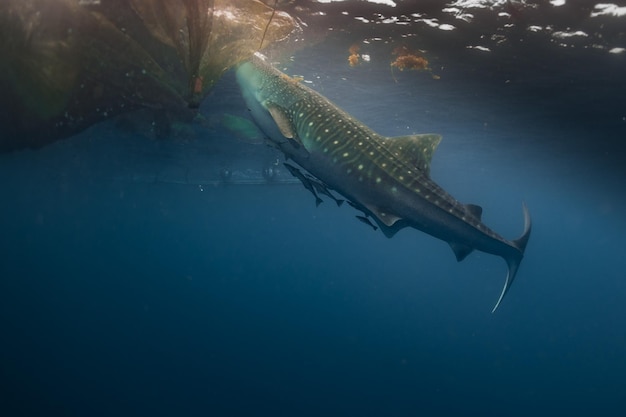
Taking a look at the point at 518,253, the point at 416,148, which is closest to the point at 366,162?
the point at 416,148

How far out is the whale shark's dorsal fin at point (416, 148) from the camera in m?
4.36

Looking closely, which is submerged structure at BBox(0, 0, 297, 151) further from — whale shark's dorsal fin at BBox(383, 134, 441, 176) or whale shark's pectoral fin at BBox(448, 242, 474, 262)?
whale shark's pectoral fin at BBox(448, 242, 474, 262)

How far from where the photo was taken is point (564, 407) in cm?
3803

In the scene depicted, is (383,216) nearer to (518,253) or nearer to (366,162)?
(366,162)

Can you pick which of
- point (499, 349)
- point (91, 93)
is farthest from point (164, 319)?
point (499, 349)

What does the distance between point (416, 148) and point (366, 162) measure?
2.59ft

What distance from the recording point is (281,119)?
404cm

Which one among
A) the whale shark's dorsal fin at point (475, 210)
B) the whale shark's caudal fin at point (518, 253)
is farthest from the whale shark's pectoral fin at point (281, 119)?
the whale shark's caudal fin at point (518, 253)

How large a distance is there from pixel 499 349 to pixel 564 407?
28.5 meters

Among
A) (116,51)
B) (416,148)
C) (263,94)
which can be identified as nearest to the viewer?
(263,94)

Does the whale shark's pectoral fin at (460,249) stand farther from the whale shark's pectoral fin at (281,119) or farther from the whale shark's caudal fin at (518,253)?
the whale shark's pectoral fin at (281,119)

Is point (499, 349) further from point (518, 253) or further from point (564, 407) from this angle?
point (518, 253)

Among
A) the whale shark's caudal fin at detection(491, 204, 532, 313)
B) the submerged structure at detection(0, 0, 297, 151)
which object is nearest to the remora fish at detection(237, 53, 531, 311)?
the whale shark's caudal fin at detection(491, 204, 532, 313)

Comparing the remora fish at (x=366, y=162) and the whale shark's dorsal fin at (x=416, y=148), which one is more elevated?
the whale shark's dorsal fin at (x=416, y=148)
